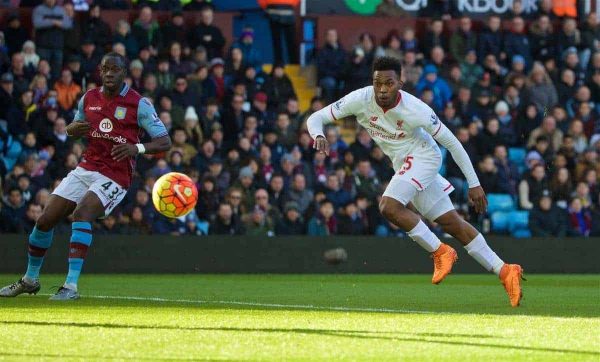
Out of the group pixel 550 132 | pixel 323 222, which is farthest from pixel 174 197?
pixel 550 132

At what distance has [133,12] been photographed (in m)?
22.2

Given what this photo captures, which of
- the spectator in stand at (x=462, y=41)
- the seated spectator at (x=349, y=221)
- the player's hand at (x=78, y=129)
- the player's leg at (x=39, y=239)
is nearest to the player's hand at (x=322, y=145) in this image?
the player's hand at (x=78, y=129)

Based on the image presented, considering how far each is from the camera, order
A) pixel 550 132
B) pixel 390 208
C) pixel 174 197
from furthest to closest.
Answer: pixel 550 132, pixel 174 197, pixel 390 208

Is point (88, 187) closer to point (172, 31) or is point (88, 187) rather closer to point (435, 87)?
point (172, 31)

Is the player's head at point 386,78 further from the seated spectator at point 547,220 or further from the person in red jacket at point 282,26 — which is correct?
the person in red jacket at point 282,26

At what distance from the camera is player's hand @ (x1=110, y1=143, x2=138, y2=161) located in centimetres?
1148

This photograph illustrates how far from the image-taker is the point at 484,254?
38.0 feet

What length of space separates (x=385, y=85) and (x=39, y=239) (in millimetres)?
3538

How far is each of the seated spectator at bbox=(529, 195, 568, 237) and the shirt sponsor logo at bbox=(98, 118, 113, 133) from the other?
449 inches

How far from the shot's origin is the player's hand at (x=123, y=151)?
1148 cm

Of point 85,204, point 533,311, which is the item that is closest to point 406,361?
point 533,311

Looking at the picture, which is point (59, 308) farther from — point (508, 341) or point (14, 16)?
point (14, 16)

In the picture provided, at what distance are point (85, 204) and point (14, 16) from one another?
970 centimetres

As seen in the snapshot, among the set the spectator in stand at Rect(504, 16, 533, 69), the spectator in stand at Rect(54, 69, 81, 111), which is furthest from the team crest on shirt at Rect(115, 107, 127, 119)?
the spectator in stand at Rect(504, 16, 533, 69)
